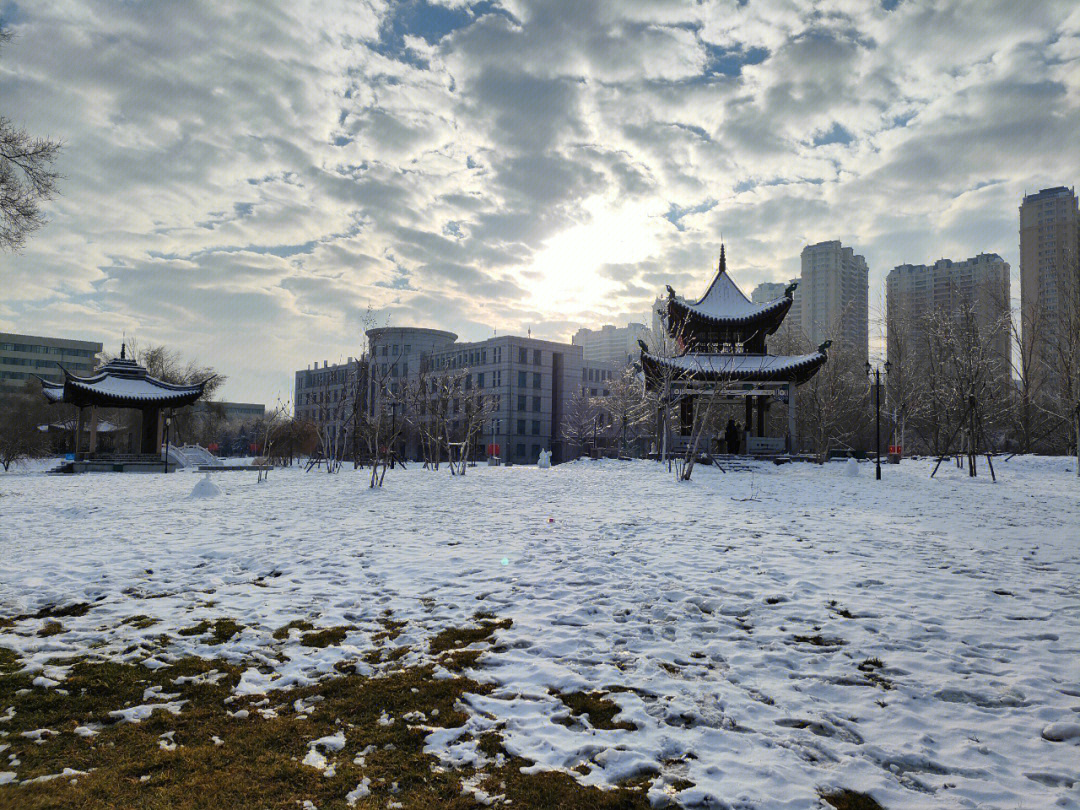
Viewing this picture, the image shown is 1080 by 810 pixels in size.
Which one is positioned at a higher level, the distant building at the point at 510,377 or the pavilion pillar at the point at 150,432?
the distant building at the point at 510,377

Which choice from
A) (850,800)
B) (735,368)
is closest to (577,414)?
(735,368)

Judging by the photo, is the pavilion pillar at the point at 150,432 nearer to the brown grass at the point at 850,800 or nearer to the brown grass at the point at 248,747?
the brown grass at the point at 248,747

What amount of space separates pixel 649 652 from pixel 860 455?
98.1 feet

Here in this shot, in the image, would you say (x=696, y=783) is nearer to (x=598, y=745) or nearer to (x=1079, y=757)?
(x=598, y=745)

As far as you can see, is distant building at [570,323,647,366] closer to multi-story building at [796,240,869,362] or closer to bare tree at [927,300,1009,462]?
multi-story building at [796,240,869,362]

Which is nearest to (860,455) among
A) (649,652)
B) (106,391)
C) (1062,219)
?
(649,652)

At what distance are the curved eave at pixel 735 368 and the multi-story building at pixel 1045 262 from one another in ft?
61.8

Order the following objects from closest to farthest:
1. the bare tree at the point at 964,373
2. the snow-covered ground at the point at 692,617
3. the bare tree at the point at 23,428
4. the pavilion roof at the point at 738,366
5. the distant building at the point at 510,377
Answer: the snow-covered ground at the point at 692,617
the bare tree at the point at 964,373
the pavilion roof at the point at 738,366
the bare tree at the point at 23,428
the distant building at the point at 510,377

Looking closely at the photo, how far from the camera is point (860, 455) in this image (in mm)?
29938

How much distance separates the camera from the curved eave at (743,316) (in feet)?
93.5

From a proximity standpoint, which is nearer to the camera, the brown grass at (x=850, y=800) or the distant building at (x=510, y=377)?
the brown grass at (x=850, y=800)

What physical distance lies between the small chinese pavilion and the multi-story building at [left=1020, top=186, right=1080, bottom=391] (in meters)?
48.7

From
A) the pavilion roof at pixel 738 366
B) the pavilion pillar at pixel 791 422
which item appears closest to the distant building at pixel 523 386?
the pavilion roof at pixel 738 366

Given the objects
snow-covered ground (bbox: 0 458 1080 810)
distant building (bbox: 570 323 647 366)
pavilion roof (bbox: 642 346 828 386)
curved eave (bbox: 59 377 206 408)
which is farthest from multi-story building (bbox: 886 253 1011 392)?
distant building (bbox: 570 323 647 366)
